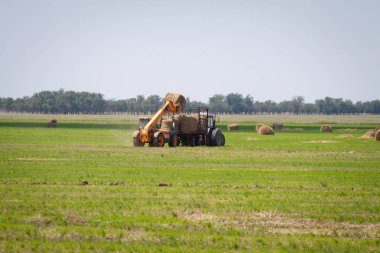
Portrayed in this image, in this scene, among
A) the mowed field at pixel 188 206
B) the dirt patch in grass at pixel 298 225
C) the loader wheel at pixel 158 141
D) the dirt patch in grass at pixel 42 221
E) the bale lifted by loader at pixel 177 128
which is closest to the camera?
the mowed field at pixel 188 206

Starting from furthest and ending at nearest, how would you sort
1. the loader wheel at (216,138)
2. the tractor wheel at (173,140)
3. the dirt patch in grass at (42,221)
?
the loader wheel at (216,138) → the tractor wheel at (173,140) → the dirt patch in grass at (42,221)

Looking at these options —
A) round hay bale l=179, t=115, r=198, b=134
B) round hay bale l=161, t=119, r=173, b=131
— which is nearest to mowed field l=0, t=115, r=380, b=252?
round hay bale l=161, t=119, r=173, b=131

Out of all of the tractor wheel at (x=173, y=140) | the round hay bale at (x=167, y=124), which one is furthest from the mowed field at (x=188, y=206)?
the round hay bale at (x=167, y=124)

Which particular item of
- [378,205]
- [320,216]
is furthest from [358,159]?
[320,216]

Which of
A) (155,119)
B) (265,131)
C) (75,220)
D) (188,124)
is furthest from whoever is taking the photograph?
(265,131)

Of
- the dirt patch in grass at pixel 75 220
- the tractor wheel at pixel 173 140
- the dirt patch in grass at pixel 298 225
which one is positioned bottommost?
the dirt patch in grass at pixel 298 225

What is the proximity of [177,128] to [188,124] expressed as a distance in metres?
0.93

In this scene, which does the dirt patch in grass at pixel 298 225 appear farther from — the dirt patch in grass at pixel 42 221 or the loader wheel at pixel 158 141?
the loader wheel at pixel 158 141

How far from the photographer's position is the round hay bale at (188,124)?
48844mm

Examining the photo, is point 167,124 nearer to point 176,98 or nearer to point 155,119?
point 155,119

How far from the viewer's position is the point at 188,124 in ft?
161

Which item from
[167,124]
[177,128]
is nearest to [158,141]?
[167,124]

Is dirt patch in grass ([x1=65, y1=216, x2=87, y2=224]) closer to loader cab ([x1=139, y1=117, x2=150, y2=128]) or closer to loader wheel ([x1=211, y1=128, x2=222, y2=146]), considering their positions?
loader cab ([x1=139, y1=117, x2=150, y2=128])

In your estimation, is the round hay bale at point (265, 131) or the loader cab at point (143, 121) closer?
the loader cab at point (143, 121)
